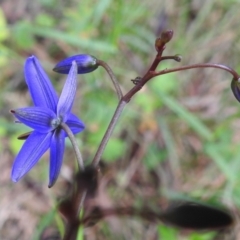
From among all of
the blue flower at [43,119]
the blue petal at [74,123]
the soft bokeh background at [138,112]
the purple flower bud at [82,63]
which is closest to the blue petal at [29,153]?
the blue flower at [43,119]

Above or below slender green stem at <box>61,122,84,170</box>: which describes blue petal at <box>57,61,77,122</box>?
above

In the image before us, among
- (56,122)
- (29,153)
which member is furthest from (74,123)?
(29,153)

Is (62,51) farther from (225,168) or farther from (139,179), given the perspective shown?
(225,168)

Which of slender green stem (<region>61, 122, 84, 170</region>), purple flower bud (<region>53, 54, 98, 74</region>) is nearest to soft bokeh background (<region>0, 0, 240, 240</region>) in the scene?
purple flower bud (<region>53, 54, 98, 74</region>)

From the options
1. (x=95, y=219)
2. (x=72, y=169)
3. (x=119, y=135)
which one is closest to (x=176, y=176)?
(x=119, y=135)

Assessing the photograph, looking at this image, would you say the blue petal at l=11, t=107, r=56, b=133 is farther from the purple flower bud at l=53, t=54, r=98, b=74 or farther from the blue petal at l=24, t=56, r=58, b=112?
the purple flower bud at l=53, t=54, r=98, b=74

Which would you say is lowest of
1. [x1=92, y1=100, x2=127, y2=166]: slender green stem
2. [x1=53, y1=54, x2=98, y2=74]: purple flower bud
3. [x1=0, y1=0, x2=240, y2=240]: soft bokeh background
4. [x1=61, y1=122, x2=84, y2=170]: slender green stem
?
[x1=0, y1=0, x2=240, y2=240]: soft bokeh background

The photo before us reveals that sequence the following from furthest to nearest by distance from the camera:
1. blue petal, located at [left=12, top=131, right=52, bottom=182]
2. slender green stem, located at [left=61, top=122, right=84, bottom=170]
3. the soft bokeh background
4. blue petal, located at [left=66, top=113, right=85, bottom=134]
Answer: the soft bokeh background
blue petal, located at [left=66, top=113, right=85, bottom=134]
blue petal, located at [left=12, top=131, right=52, bottom=182]
slender green stem, located at [left=61, top=122, right=84, bottom=170]
